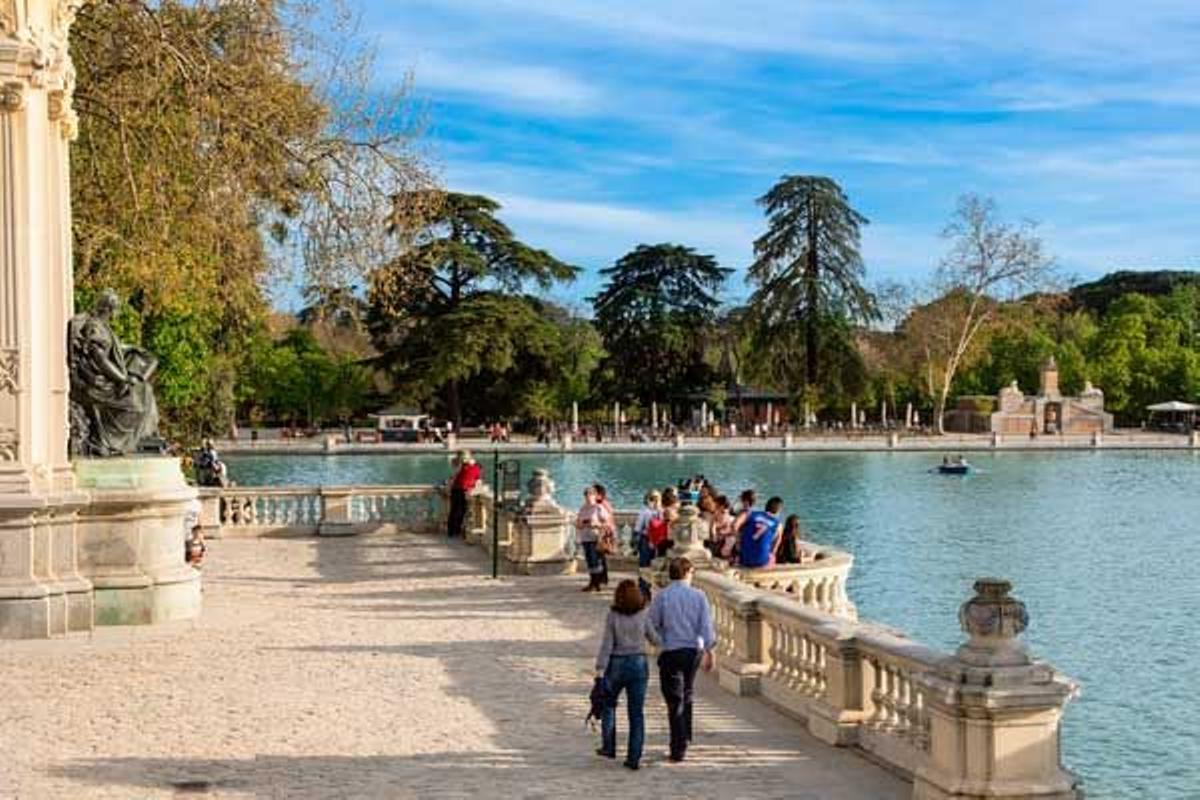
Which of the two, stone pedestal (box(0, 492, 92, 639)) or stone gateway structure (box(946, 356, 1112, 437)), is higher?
stone gateway structure (box(946, 356, 1112, 437))

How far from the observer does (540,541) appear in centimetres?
2020

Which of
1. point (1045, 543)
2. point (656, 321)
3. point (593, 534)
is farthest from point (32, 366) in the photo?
point (656, 321)

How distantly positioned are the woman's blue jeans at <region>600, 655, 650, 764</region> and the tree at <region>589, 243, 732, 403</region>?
78.6 metres

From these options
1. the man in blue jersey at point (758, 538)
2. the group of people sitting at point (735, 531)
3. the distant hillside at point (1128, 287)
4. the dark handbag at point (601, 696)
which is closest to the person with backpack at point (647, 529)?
the group of people sitting at point (735, 531)

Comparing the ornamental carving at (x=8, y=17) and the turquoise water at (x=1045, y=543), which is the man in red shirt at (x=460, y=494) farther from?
the ornamental carving at (x=8, y=17)

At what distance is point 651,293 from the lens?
88.9 metres

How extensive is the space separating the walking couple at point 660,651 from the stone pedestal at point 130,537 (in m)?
6.83

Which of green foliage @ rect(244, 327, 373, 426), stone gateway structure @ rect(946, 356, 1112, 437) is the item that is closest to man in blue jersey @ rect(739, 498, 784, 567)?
stone gateway structure @ rect(946, 356, 1112, 437)

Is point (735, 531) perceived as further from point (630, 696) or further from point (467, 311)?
point (467, 311)

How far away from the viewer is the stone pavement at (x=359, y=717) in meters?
8.73

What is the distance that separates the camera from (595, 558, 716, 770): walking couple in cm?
909

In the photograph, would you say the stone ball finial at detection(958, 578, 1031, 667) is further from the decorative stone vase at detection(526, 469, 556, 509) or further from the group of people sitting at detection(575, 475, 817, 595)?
the decorative stone vase at detection(526, 469, 556, 509)

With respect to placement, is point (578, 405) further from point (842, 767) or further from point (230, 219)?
point (842, 767)

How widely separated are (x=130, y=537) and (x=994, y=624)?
9.55 m
